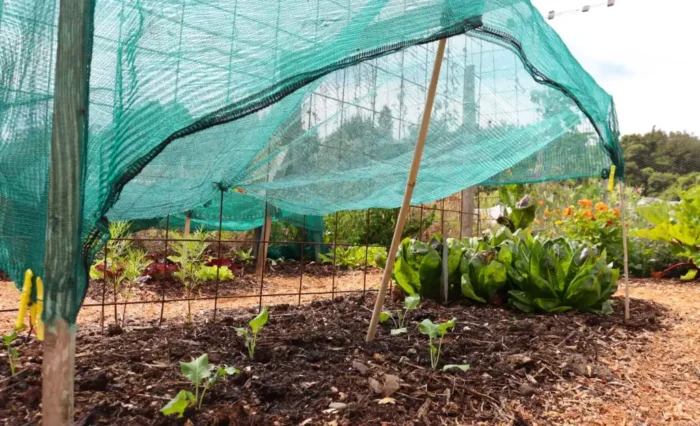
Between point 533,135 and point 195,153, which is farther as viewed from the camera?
point 533,135

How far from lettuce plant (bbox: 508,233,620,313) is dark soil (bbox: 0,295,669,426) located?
26cm

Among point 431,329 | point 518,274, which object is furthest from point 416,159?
point 518,274

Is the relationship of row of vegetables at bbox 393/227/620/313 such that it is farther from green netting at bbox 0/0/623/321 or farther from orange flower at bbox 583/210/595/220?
orange flower at bbox 583/210/595/220

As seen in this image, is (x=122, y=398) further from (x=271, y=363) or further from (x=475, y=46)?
(x=475, y=46)

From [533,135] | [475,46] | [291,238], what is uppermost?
[475,46]

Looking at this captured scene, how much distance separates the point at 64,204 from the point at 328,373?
1.10 metres

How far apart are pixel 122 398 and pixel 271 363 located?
563 millimetres

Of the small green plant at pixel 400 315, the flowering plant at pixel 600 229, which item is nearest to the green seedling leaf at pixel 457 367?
the small green plant at pixel 400 315

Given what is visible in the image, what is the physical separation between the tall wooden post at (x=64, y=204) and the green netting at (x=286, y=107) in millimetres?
27

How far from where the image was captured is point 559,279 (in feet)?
10.5

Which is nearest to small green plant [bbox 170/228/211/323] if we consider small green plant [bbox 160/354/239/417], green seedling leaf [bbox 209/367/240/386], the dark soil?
the dark soil

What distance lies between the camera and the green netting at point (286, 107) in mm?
1396

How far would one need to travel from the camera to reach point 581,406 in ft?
6.15

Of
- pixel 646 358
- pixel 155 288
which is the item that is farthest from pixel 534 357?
pixel 155 288
